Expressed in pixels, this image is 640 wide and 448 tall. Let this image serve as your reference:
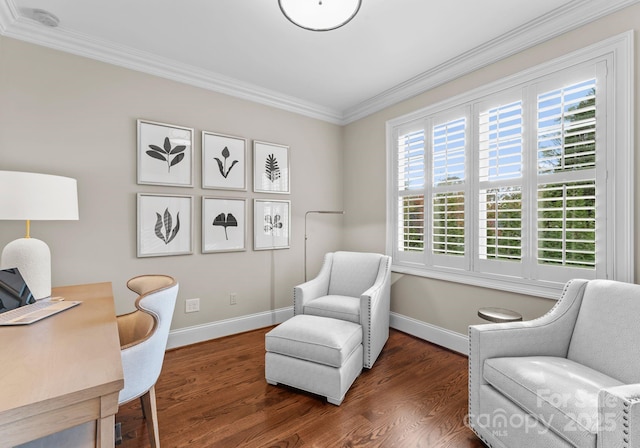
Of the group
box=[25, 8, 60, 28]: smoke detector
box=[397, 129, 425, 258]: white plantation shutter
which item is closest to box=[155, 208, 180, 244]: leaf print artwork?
box=[25, 8, 60, 28]: smoke detector

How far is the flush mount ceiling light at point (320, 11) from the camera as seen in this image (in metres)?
1.67

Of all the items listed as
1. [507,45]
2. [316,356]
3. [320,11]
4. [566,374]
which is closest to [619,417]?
[566,374]

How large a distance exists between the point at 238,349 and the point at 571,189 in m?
2.98

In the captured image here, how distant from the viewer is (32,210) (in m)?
1.57

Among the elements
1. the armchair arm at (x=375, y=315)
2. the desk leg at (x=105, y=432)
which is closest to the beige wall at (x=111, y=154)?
the armchair arm at (x=375, y=315)

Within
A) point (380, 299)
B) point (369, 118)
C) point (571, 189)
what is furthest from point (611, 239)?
point (369, 118)

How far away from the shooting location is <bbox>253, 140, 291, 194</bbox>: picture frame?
3.32 meters

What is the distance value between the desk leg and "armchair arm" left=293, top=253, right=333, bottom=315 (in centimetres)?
187

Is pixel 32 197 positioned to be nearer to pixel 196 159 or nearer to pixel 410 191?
pixel 196 159

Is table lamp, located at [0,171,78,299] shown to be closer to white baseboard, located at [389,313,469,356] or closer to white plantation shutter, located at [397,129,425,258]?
white plantation shutter, located at [397,129,425,258]

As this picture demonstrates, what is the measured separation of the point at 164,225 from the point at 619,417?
3066 mm

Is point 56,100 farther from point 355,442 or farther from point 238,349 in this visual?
point 355,442

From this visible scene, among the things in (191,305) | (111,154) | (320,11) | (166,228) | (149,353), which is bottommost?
(191,305)

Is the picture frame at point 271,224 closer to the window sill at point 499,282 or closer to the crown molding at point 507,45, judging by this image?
the window sill at point 499,282
